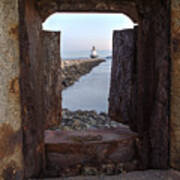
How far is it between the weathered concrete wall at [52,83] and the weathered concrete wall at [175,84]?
1.38 meters

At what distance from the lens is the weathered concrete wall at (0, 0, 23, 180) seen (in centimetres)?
133

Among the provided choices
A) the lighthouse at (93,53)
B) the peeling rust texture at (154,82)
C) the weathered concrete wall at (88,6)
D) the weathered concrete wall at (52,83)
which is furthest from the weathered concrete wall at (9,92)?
the lighthouse at (93,53)

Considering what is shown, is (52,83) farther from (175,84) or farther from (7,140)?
(175,84)

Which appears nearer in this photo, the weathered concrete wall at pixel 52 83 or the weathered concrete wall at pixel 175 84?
the weathered concrete wall at pixel 175 84

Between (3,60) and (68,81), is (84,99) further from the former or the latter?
(3,60)

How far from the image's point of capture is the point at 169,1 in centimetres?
154

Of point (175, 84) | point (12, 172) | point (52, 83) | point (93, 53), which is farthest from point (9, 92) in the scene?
point (93, 53)

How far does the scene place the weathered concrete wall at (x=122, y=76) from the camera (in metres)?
2.15

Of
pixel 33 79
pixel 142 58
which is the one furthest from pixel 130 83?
pixel 33 79

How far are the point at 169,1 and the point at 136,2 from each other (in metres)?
0.25

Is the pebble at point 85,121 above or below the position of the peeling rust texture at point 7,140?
below

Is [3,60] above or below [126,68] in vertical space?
above

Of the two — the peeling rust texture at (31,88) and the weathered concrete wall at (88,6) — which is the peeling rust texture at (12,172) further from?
the weathered concrete wall at (88,6)

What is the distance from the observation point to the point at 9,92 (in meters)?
1.37
